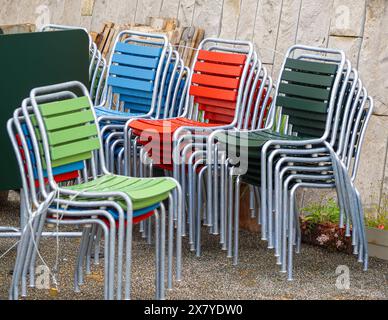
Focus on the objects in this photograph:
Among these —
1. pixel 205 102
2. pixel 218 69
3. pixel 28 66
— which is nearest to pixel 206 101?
pixel 205 102

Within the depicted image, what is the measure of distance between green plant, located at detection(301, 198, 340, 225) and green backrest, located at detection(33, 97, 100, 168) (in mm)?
2049

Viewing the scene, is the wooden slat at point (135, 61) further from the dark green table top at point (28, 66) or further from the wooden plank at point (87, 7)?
the wooden plank at point (87, 7)

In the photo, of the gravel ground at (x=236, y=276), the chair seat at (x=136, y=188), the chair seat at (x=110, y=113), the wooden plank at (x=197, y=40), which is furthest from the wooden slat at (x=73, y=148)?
the wooden plank at (x=197, y=40)

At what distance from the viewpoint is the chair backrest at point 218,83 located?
7.20 m

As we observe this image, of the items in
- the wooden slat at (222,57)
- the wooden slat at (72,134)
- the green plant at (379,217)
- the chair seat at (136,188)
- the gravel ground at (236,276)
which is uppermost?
the wooden slat at (222,57)

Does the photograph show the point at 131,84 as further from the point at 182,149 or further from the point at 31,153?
the point at 31,153

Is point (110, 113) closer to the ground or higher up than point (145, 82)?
closer to the ground

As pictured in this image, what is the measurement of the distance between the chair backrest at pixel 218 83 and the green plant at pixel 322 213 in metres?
0.78

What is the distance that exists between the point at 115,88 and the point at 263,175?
1.93 metres

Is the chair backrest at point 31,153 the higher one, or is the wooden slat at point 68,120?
the wooden slat at point 68,120

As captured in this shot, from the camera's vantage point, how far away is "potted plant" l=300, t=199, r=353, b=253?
7.00 meters

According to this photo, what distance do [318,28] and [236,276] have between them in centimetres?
205

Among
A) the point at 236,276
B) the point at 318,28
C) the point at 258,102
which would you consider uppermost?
the point at 318,28

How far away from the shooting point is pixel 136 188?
532cm
